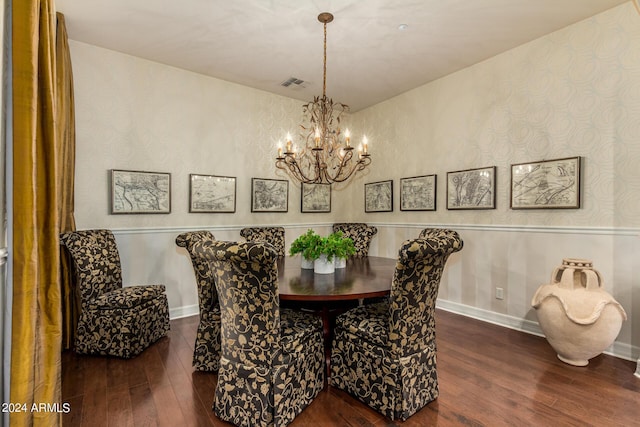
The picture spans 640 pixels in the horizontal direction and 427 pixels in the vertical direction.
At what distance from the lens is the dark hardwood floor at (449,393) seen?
1895 mm

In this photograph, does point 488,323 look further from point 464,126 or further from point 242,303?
point 242,303

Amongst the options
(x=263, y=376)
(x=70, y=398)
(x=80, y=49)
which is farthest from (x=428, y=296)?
(x=80, y=49)

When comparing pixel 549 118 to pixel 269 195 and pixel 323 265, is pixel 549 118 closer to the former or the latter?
pixel 323 265

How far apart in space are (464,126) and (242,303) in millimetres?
3410

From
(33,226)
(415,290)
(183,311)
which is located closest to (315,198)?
(183,311)

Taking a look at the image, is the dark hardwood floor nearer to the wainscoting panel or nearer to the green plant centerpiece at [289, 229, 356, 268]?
the wainscoting panel

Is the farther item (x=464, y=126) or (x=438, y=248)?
(x=464, y=126)

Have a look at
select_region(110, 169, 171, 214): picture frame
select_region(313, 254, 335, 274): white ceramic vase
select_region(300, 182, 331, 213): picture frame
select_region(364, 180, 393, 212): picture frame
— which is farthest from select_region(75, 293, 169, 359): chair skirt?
select_region(364, 180, 393, 212): picture frame

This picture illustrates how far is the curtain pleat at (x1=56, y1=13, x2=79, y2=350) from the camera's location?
2793 mm

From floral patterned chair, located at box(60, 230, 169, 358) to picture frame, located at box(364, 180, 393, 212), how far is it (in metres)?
3.27

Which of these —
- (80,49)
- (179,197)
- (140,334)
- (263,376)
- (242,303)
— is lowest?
(140,334)

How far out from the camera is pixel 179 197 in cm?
381

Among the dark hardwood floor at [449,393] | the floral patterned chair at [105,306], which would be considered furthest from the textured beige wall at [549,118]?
the floral patterned chair at [105,306]

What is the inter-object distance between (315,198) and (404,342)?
3.43m
